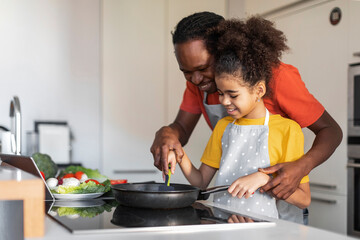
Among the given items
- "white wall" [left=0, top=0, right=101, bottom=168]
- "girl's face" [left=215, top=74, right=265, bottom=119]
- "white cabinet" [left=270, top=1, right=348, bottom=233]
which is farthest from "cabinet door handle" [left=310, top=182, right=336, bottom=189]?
"white wall" [left=0, top=0, right=101, bottom=168]

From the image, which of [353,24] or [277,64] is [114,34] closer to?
[353,24]

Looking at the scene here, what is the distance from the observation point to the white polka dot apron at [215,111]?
1.73m

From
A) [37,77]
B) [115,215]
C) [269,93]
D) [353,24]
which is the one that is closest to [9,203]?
[115,215]

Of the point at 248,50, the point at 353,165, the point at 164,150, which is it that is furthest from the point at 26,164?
the point at 353,165

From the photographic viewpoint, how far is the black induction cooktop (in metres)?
0.82

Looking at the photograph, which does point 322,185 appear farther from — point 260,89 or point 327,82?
point 260,89

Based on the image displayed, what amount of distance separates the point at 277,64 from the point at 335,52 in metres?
1.33

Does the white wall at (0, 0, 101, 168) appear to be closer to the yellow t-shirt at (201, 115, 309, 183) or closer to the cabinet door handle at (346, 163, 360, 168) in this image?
the cabinet door handle at (346, 163, 360, 168)

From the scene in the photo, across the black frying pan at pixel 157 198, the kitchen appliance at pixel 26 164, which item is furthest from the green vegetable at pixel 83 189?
the black frying pan at pixel 157 198

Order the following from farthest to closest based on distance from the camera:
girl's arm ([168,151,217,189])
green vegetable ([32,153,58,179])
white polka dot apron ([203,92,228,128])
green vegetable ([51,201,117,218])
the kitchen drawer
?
the kitchen drawer → green vegetable ([32,153,58,179]) → white polka dot apron ([203,92,228,128]) → girl's arm ([168,151,217,189]) → green vegetable ([51,201,117,218])

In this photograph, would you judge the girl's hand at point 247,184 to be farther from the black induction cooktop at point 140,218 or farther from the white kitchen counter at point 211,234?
the white kitchen counter at point 211,234

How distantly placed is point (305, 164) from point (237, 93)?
0.29m

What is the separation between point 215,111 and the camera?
1.76 m

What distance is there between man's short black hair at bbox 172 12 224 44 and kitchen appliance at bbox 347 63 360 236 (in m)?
1.24
